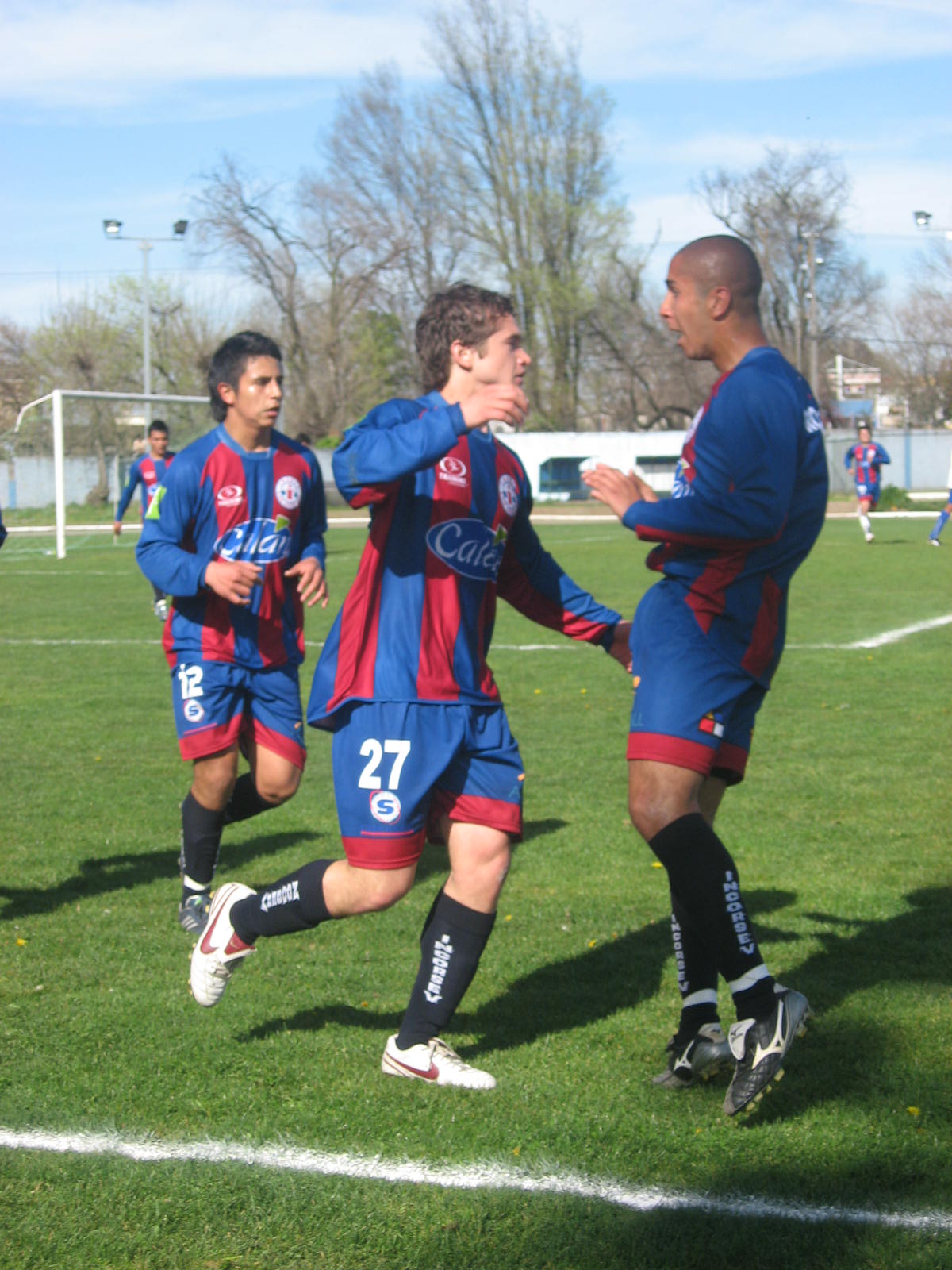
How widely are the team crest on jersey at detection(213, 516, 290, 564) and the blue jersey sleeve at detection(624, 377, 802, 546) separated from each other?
2.20m

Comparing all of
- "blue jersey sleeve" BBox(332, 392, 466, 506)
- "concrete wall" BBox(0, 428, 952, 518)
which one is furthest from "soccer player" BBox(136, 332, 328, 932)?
"concrete wall" BBox(0, 428, 952, 518)

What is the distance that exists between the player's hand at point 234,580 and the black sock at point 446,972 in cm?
146

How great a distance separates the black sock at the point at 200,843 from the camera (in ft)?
17.2

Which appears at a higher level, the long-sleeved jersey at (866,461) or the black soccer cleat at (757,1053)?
the long-sleeved jersey at (866,461)

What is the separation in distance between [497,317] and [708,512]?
805 millimetres

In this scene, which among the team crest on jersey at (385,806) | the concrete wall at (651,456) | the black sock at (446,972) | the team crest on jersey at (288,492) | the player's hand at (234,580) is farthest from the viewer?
the concrete wall at (651,456)

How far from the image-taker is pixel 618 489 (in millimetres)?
3521

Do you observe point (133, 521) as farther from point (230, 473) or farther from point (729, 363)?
point (729, 363)

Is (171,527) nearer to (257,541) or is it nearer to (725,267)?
(257,541)

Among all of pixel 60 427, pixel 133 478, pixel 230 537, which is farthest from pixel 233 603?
→ pixel 60 427

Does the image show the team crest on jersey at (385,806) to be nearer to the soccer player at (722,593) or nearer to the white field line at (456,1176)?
the soccer player at (722,593)

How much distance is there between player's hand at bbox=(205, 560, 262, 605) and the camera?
4.67 meters

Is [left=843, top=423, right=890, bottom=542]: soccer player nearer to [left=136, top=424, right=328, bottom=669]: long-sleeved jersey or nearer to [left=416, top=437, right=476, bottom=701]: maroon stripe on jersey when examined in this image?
[left=136, top=424, right=328, bottom=669]: long-sleeved jersey

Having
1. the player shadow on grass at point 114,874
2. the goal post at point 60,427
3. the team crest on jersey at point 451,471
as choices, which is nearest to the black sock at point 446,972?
the team crest on jersey at point 451,471
